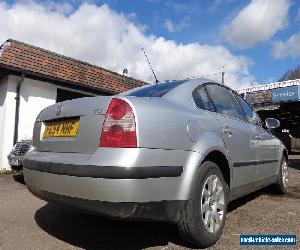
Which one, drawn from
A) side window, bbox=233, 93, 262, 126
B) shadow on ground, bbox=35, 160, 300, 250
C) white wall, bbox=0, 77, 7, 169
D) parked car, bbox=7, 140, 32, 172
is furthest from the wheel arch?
white wall, bbox=0, 77, 7, 169

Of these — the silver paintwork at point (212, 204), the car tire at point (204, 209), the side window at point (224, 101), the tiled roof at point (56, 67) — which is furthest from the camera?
the tiled roof at point (56, 67)

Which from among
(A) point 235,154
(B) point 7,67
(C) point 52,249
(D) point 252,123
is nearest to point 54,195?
(C) point 52,249

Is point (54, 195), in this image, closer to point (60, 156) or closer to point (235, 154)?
point (60, 156)

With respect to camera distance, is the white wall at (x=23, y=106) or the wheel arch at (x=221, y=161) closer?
the wheel arch at (x=221, y=161)

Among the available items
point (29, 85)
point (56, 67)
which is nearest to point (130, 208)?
point (29, 85)

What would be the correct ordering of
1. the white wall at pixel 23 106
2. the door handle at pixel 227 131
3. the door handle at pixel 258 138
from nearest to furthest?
1. the door handle at pixel 227 131
2. the door handle at pixel 258 138
3. the white wall at pixel 23 106

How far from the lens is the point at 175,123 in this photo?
115 inches

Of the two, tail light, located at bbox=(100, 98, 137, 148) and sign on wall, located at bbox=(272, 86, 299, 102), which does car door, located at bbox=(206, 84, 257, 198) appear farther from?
sign on wall, located at bbox=(272, 86, 299, 102)

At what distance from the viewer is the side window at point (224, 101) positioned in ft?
12.6

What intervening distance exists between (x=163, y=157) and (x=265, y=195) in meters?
3.45

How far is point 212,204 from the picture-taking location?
3.30 m

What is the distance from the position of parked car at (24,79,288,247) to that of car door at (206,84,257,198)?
0.02 meters

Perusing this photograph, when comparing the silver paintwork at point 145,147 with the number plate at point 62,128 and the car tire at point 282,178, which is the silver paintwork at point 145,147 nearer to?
the number plate at point 62,128

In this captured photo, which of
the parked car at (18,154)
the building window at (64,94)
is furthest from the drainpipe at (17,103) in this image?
the parked car at (18,154)
